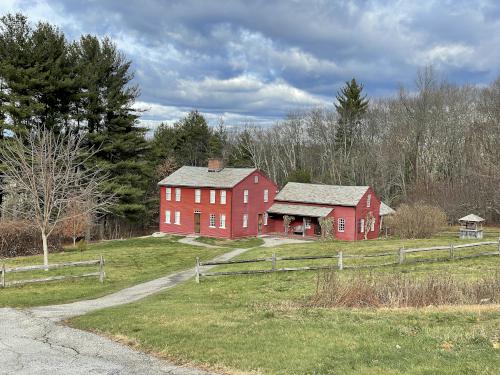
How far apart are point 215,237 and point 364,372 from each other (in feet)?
134

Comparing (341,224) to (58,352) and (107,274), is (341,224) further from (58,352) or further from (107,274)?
(58,352)

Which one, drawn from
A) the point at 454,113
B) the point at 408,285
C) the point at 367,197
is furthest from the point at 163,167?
the point at 408,285

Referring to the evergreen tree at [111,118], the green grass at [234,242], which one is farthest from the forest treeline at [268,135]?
the green grass at [234,242]

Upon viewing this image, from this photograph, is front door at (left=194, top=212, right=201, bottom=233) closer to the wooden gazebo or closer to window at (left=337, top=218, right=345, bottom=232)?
window at (left=337, top=218, right=345, bottom=232)

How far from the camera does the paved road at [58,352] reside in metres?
8.79

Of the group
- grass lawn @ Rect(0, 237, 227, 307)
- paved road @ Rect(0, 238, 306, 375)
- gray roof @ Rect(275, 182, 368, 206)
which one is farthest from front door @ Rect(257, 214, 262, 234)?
paved road @ Rect(0, 238, 306, 375)

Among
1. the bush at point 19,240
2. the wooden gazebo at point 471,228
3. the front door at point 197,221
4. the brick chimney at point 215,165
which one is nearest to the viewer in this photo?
the wooden gazebo at point 471,228

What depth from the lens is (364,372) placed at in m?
7.74

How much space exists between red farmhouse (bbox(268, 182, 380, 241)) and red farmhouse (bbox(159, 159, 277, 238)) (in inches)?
66.3

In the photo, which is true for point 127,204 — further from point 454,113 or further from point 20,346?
point 454,113

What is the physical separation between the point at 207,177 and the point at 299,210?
33.2 ft

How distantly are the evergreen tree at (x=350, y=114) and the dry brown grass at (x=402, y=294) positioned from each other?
206ft

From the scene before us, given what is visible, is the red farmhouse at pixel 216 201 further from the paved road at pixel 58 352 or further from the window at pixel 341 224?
the paved road at pixel 58 352

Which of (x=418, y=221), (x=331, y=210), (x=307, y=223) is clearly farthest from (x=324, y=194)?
(x=418, y=221)
